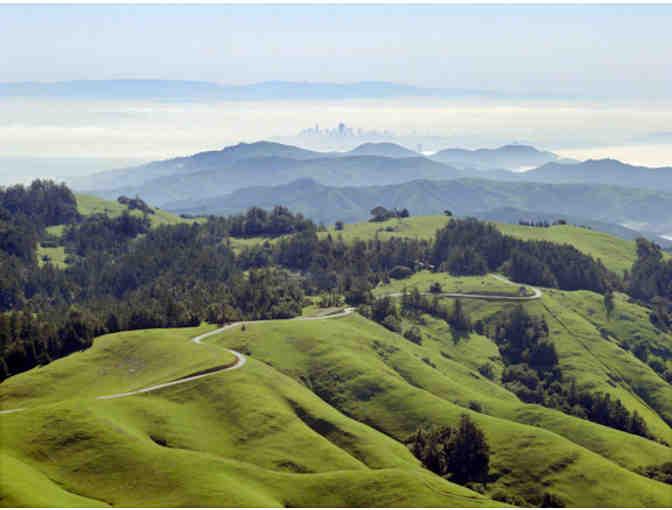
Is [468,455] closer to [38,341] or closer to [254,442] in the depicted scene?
[254,442]

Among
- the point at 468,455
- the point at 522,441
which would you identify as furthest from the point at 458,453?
the point at 522,441

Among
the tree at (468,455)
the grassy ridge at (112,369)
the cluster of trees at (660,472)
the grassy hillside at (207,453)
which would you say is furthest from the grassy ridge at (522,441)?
the grassy ridge at (112,369)

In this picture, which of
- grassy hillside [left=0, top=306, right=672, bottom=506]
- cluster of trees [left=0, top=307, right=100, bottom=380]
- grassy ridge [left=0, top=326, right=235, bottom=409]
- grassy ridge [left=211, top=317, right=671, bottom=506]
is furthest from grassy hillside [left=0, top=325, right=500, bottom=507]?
grassy ridge [left=211, top=317, right=671, bottom=506]

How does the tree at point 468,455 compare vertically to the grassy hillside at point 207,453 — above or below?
below

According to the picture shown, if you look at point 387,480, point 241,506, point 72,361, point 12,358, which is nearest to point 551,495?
point 387,480

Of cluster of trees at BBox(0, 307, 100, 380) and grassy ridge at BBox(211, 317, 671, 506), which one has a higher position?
cluster of trees at BBox(0, 307, 100, 380)

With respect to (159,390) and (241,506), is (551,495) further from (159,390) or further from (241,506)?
(159,390)

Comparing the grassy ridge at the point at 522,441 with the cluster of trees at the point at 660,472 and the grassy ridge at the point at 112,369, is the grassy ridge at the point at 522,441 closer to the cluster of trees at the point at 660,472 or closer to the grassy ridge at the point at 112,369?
the cluster of trees at the point at 660,472

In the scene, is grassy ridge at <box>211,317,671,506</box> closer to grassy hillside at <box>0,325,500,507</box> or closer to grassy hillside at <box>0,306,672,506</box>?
grassy hillside at <box>0,306,672,506</box>
